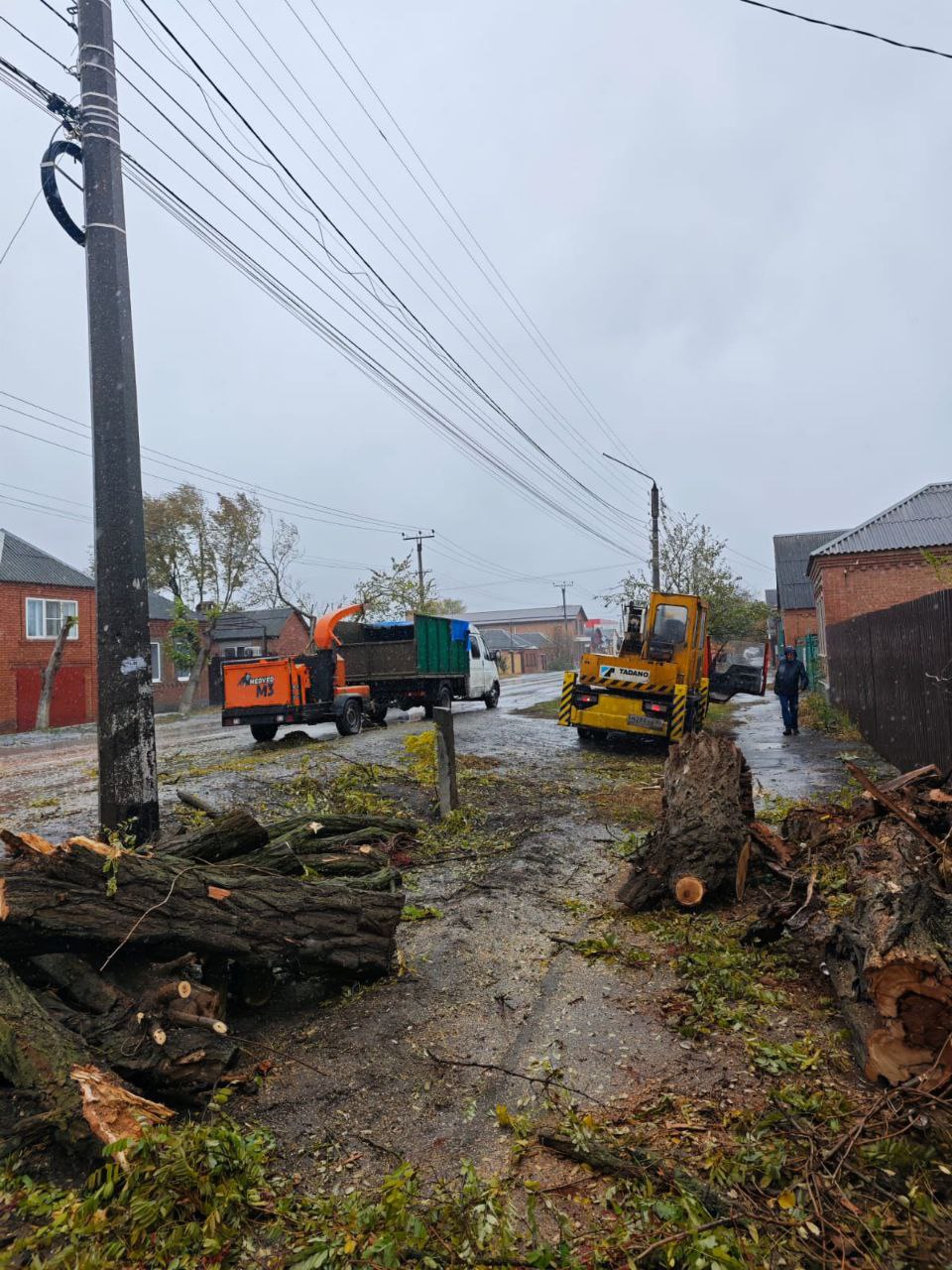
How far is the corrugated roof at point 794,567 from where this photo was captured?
124 feet

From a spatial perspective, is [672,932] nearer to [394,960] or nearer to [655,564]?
[394,960]

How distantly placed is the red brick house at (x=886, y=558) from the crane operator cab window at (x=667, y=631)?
11.3 m

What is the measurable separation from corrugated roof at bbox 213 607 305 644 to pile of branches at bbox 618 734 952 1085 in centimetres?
3653

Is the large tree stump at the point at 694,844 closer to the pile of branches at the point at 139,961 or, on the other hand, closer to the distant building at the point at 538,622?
the pile of branches at the point at 139,961

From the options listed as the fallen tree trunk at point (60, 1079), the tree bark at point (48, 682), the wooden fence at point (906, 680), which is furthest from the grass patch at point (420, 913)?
the tree bark at point (48, 682)

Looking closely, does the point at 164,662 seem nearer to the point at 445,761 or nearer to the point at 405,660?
the point at 405,660

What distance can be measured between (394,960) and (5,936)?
83.2 inches

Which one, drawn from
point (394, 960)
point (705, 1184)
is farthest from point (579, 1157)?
point (394, 960)

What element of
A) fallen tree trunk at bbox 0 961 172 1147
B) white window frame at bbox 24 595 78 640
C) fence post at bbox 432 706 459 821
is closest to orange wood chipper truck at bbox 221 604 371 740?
fence post at bbox 432 706 459 821

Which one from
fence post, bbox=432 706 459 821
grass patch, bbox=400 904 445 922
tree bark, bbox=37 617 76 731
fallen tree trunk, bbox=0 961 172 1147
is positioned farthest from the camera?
tree bark, bbox=37 617 76 731

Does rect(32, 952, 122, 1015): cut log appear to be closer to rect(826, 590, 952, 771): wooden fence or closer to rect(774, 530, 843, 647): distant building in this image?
rect(826, 590, 952, 771): wooden fence

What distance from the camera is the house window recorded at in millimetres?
27672

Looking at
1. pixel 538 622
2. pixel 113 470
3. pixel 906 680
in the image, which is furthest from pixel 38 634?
pixel 538 622

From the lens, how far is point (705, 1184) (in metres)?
2.68
